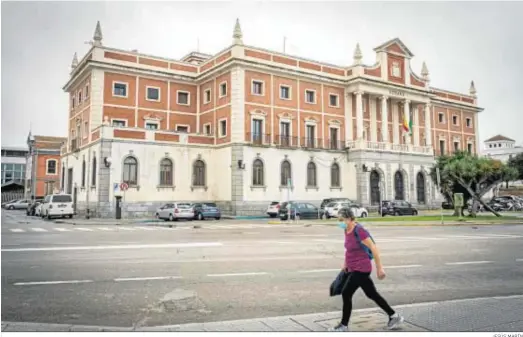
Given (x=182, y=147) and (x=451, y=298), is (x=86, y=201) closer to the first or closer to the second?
(x=182, y=147)

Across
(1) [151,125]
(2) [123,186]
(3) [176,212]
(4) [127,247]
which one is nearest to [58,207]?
(2) [123,186]

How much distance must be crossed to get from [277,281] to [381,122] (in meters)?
35.1

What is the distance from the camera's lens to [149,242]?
1376 centimetres

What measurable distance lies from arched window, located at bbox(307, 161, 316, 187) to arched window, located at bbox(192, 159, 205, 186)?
27.3 ft

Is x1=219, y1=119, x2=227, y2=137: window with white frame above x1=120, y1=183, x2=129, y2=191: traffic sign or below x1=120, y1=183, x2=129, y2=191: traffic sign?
above

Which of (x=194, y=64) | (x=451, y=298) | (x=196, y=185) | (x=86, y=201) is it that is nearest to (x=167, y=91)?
(x=194, y=64)

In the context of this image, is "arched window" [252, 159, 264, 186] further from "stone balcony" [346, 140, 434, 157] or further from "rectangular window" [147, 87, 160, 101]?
"rectangular window" [147, 87, 160, 101]

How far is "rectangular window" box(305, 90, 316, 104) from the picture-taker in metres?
36.6

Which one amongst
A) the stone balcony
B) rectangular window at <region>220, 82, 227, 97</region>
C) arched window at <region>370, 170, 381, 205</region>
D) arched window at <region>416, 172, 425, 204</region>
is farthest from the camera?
arched window at <region>416, 172, 425, 204</region>

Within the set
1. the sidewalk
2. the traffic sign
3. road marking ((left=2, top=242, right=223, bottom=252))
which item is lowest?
the sidewalk

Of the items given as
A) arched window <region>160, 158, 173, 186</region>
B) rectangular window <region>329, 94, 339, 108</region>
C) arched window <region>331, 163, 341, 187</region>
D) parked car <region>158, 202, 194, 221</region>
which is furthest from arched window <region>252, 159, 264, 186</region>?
rectangular window <region>329, 94, 339, 108</region>

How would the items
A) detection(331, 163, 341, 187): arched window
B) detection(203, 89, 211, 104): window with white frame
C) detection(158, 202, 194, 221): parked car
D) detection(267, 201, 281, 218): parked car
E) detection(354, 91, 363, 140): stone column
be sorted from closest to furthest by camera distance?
detection(158, 202, 194, 221): parked car
detection(267, 201, 281, 218): parked car
detection(203, 89, 211, 104): window with white frame
detection(331, 163, 341, 187): arched window
detection(354, 91, 363, 140): stone column

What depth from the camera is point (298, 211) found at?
28297 mm

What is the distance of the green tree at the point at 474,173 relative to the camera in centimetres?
2620
